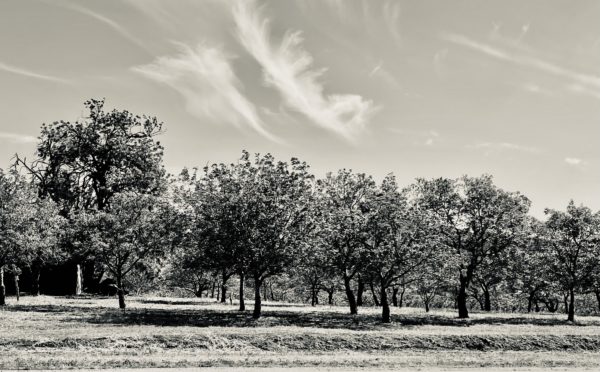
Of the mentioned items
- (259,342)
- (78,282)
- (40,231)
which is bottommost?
(78,282)

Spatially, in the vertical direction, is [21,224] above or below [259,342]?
above

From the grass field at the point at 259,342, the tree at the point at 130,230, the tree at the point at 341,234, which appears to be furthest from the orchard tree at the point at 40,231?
the tree at the point at 341,234

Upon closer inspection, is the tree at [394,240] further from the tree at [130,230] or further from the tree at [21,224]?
the tree at [21,224]

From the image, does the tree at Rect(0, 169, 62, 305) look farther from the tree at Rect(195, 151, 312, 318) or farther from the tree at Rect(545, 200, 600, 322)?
the tree at Rect(545, 200, 600, 322)

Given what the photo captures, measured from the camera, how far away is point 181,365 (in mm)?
20422

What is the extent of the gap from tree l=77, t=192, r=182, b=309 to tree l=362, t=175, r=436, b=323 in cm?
1714

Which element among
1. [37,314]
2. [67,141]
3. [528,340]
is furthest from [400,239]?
[67,141]

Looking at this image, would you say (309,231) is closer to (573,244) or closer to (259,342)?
(259,342)

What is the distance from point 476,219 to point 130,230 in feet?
105

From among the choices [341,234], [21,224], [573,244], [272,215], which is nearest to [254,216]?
[272,215]

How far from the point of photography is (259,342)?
26906 mm

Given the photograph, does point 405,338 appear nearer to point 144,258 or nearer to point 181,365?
point 181,365

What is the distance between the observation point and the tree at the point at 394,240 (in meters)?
39.8

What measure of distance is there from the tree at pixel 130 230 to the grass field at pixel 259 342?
5.07 m
